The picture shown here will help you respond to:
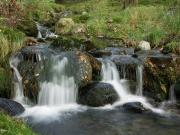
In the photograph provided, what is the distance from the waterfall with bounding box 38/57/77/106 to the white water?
153 centimetres

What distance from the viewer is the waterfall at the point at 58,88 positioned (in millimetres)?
14719

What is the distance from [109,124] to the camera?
12516 millimetres

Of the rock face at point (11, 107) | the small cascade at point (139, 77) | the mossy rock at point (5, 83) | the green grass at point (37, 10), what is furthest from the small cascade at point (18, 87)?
the green grass at point (37, 10)

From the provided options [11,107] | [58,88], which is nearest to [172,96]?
[58,88]

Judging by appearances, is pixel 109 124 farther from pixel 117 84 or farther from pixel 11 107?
pixel 117 84

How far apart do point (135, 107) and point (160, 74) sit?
8.54ft

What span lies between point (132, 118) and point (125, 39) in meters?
8.03

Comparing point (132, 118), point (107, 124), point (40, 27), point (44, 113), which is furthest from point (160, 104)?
point (40, 27)

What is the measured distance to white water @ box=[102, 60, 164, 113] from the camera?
15082 millimetres

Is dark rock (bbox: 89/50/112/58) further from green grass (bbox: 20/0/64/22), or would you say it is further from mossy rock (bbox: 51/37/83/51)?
green grass (bbox: 20/0/64/22)

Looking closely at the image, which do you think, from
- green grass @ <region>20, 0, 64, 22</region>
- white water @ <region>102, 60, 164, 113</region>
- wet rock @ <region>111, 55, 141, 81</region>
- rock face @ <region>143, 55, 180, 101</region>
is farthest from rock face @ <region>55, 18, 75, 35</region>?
rock face @ <region>143, 55, 180, 101</region>

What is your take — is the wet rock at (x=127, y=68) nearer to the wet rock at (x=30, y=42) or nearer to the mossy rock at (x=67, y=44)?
the mossy rock at (x=67, y=44)

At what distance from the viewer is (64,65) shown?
15.4 metres

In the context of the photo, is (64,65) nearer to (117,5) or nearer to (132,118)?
(132,118)
